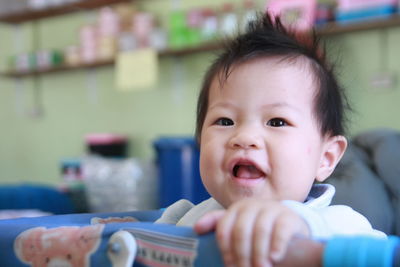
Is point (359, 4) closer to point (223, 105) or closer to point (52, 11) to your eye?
point (223, 105)

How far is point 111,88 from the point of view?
8.40 ft

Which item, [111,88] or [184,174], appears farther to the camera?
[111,88]

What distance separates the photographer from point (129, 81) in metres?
2.24

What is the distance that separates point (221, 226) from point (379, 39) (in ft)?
5.09

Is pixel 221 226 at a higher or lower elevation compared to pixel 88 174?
higher

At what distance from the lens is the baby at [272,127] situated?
0.60 m

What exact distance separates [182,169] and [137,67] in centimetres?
62

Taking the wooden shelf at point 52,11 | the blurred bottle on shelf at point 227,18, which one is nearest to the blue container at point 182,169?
the blurred bottle on shelf at point 227,18

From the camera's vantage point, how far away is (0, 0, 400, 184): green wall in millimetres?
1802

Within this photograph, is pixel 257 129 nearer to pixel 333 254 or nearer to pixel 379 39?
pixel 333 254

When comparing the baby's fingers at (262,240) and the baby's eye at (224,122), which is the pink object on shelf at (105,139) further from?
the baby's fingers at (262,240)

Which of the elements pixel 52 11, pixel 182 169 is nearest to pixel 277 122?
pixel 182 169

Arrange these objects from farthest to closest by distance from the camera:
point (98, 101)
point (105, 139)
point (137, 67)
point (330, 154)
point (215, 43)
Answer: point (98, 101)
point (105, 139)
point (137, 67)
point (215, 43)
point (330, 154)

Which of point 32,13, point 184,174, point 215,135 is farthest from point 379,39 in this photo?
point 32,13
